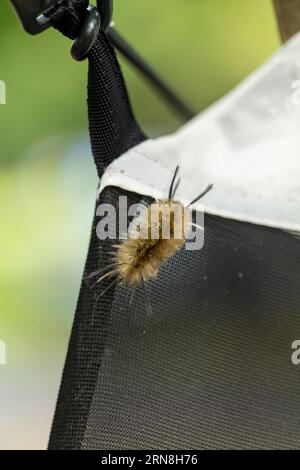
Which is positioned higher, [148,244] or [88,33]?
[88,33]

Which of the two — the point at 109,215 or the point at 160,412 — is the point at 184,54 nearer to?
the point at 109,215

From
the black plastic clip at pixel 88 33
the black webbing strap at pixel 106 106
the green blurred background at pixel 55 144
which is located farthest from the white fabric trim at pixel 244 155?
the green blurred background at pixel 55 144

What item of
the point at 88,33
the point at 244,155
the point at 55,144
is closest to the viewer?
the point at 88,33

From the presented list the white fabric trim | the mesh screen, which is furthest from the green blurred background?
the mesh screen

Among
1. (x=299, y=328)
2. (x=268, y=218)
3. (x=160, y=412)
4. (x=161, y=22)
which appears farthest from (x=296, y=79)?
(x=161, y=22)

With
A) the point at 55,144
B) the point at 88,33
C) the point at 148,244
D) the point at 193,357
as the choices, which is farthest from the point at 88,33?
the point at 55,144

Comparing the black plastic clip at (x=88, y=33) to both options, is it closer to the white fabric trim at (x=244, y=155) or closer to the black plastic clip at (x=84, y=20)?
the black plastic clip at (x=84, y=20)

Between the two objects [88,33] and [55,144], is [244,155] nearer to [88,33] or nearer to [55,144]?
[88,33]

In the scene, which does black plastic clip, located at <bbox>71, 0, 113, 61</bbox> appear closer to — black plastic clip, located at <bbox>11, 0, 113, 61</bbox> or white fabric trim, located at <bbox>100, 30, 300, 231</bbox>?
black plastic clip, located at <bbox>11, 0, 113, 61</bbox>
